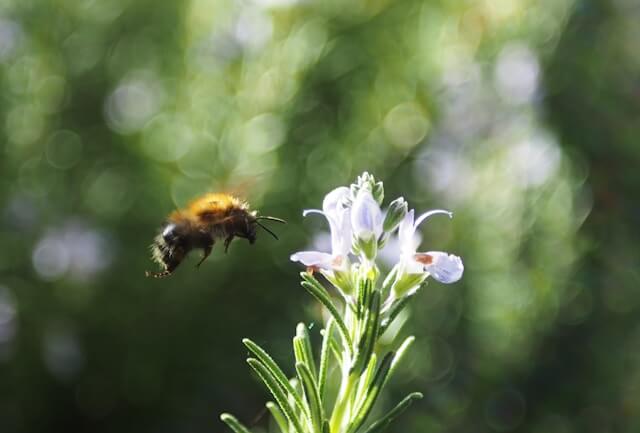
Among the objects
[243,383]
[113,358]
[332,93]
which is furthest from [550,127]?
[113,358]

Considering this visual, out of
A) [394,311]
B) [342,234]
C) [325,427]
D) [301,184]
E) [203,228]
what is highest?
[301,184]

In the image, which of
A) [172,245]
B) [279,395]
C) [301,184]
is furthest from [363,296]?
[301,184]

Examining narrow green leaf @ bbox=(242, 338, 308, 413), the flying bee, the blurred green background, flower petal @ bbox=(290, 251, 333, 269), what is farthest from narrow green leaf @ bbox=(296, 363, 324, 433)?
the blurred green background

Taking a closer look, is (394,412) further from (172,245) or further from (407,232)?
(172,245)

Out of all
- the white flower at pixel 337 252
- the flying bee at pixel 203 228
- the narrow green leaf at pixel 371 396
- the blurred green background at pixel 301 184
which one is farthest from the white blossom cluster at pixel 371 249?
the blurred green background at pixel 301 184

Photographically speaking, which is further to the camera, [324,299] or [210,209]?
[210,209]

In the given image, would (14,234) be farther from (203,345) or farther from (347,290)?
(347,290)

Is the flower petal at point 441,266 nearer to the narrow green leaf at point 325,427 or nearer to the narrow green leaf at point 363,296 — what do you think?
the narrow green leaf at point 363,296
